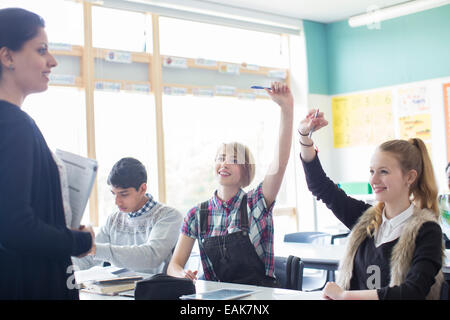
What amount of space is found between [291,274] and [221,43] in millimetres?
3764

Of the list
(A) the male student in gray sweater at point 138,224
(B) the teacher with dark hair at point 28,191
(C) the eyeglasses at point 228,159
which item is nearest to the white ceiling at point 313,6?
(A) the male student in gray sweater at point 138,224

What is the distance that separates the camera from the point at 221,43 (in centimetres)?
570

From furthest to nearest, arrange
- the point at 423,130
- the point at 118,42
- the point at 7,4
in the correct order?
the point at 423,130 < the point at 118,42 < the point at 7,4

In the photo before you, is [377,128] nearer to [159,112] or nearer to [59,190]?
[159,112]

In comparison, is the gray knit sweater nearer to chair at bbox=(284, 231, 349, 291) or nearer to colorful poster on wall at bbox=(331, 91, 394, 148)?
chair at bbox=(284, 231, 349, 291)

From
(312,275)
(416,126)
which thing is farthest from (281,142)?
(416,126)

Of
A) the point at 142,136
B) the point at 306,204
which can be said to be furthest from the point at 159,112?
the point at 306,204

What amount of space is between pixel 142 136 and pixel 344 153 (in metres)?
2.64

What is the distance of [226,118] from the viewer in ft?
18.8

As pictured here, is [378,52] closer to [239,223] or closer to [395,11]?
[395,11]

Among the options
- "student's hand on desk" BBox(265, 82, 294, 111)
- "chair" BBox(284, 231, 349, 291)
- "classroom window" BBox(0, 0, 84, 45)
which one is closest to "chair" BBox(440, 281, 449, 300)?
"student's hand on desk" BBox(265, 82, 294, 111)

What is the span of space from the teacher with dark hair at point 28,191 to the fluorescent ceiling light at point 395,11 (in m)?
4.48

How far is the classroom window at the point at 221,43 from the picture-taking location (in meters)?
5.27

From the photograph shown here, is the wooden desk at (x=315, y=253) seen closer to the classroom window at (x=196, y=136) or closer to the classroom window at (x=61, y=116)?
the classroom window at (x=196, y=136)
